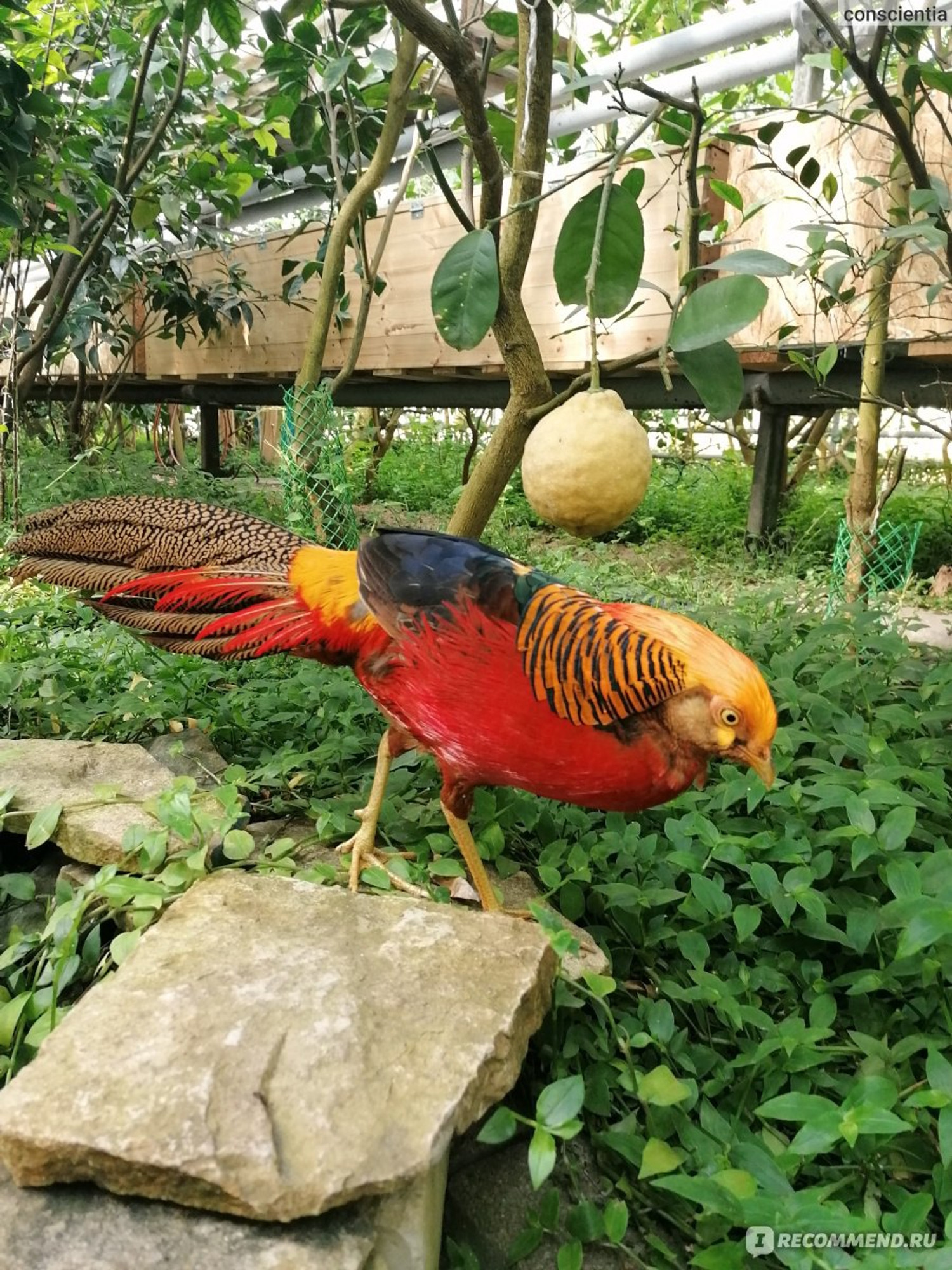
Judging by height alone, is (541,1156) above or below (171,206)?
below

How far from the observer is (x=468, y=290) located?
4.53ft

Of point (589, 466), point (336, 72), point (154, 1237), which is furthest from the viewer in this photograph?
point (336, 72)

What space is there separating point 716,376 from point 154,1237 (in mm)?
1273

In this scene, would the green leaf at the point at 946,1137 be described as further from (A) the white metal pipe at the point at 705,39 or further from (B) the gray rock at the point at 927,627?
(A) the white metal pipe at the point at 705,39

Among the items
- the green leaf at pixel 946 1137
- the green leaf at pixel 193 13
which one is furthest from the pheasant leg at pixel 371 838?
the green leaf at pixel 193 13

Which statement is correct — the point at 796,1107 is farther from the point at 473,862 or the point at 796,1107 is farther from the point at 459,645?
the point at 459,645

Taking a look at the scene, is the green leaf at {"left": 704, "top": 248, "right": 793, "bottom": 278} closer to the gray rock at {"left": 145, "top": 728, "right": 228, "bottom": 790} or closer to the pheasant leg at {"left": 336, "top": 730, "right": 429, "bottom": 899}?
the pheasant leg at {"left": 336, "top": 730, "right": 429, "bottom": 899}

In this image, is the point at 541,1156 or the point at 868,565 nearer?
the point at 541,1156

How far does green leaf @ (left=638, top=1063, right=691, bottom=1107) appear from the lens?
1275mm

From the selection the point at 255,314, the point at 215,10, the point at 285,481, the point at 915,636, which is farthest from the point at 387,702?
the point at 255,314

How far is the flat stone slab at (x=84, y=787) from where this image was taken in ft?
5.74

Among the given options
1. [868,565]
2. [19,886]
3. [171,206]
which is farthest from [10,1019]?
[171,206]

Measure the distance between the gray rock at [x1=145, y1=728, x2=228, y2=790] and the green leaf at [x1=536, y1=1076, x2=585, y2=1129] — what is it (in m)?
1.15

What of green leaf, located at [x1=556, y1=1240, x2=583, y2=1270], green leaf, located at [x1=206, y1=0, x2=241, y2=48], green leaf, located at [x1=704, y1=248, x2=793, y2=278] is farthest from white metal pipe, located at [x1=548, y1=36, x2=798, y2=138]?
green leaf, located at [x1=556, y1=1240, x2=583, y2=1270]
